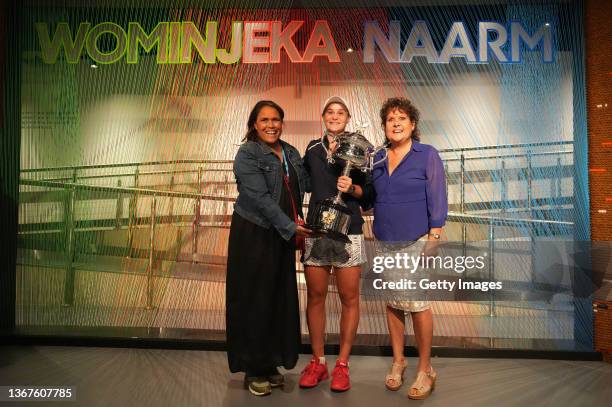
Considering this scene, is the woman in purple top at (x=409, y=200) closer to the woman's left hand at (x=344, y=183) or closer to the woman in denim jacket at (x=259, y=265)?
the woman's left hand at (x=344, y=183)

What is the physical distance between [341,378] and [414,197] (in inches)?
41.2

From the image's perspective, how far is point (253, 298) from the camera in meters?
2.64

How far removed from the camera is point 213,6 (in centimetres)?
373

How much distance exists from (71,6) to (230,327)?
108 inches

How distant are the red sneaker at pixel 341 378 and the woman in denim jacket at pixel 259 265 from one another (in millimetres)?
257

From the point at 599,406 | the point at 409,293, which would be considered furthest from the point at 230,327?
the point at 599,406

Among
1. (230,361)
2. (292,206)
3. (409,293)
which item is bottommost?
(230,361)

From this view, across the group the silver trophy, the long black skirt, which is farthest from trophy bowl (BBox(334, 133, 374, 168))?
the long black skirt

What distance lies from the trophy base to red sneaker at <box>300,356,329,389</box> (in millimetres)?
745

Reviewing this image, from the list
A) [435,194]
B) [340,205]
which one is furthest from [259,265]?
[435,194]

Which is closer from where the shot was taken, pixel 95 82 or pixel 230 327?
pixel 230 327

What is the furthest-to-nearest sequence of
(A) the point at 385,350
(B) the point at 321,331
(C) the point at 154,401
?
(A) the point at 385,350 → (B) the point at 321,331 → (C) the point at 154,401

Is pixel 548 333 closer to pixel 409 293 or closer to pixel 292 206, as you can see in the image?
pixel 409 293

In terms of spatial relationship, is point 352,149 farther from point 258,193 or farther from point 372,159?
point 258,193
